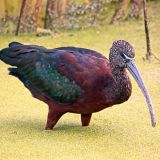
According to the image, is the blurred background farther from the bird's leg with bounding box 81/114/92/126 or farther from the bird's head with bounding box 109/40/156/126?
the bird's head with bounding box 109/40/156/126

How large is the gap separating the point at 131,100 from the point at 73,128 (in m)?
1.01

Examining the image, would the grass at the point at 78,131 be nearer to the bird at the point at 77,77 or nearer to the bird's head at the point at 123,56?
the bird at the point at 77,77

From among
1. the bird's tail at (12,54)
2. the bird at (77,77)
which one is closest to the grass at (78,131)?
the bird at (77,77)

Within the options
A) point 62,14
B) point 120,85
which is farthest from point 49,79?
point 62,14

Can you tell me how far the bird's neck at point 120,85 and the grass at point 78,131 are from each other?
1.16 ft

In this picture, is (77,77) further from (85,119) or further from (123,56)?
(85,119)

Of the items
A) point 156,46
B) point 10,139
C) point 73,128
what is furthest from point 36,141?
point 156,46

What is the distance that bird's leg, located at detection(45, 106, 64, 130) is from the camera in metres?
5.07

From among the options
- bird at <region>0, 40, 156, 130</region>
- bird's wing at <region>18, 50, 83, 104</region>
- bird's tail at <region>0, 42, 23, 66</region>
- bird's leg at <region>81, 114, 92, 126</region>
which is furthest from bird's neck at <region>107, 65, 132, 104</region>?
bird's tail at <region>0, 42, 23, 66</region>

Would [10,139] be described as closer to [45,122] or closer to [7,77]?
[45,122]

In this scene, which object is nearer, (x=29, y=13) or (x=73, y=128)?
(x=73, y=128)

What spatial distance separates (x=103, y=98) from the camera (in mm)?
4816

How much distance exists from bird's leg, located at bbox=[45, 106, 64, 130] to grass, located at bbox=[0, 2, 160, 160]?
63 mm

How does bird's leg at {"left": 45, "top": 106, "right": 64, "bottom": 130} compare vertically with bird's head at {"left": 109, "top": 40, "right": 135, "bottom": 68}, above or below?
below
